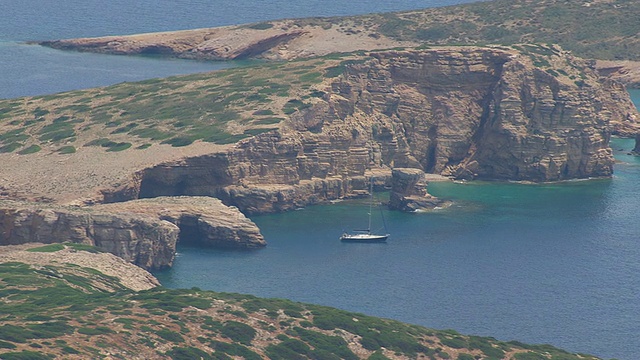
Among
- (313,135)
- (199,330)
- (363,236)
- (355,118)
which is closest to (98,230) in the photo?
(363,236)

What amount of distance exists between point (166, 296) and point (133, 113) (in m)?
64.8

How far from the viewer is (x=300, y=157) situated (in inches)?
6363

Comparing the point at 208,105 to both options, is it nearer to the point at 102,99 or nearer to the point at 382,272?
the point at 102,99

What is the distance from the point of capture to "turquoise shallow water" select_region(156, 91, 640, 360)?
125750mm

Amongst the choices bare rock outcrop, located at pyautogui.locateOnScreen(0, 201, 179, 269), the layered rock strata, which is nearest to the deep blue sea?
the layered rock strata

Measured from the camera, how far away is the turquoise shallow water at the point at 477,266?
126 meters

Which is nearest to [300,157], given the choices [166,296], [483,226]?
[483,226]

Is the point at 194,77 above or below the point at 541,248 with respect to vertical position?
above

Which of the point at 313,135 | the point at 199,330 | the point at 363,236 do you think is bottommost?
the point at 363,236

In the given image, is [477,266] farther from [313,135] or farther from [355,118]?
[355,118]

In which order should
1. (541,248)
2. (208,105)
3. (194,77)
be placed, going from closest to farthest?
(541,248)
(208,105)
(194,77)

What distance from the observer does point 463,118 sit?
17575 centimetres

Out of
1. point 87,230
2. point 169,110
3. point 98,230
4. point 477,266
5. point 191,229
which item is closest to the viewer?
point 87,230

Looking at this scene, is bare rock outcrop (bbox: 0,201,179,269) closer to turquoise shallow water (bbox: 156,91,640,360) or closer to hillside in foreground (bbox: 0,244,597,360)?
turquoise shallow water (bbox: 156,91,640,360)
